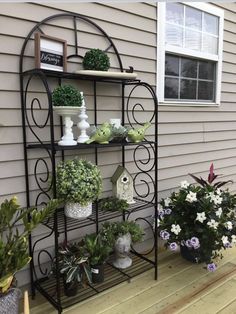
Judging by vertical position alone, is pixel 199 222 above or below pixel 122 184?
below

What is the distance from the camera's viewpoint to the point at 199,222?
2.33 m

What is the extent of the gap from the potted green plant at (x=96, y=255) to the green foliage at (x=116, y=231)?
0.07 metres

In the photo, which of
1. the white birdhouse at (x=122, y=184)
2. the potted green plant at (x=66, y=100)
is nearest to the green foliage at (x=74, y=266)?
the white birdhouse at (x=122, y=184)

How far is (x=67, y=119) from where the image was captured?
1812 mm

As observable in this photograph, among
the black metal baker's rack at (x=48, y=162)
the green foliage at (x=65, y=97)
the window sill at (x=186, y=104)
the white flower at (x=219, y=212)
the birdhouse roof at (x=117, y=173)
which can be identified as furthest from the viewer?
the window sill at (x=186, y=104)

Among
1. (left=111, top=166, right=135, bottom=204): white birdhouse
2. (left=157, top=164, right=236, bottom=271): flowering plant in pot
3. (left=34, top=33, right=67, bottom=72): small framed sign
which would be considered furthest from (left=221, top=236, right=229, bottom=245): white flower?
(left=34, top=33, right=67, bottom=72): small framed sign

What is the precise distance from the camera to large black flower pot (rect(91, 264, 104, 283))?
2012 mm

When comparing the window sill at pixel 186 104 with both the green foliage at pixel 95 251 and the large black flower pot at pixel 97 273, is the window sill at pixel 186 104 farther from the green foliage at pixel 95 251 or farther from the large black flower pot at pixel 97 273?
the large black flower pot at pixel 97 273

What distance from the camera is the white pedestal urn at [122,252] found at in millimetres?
2180

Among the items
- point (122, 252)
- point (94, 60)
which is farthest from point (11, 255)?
point (94, 60)

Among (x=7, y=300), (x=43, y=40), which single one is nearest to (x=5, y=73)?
(x=43, y=40)

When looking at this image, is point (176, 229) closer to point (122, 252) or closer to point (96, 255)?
point (122, 252)

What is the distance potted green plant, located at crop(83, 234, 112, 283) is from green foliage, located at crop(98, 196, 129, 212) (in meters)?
0.24

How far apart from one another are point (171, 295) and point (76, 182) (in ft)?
3.43
